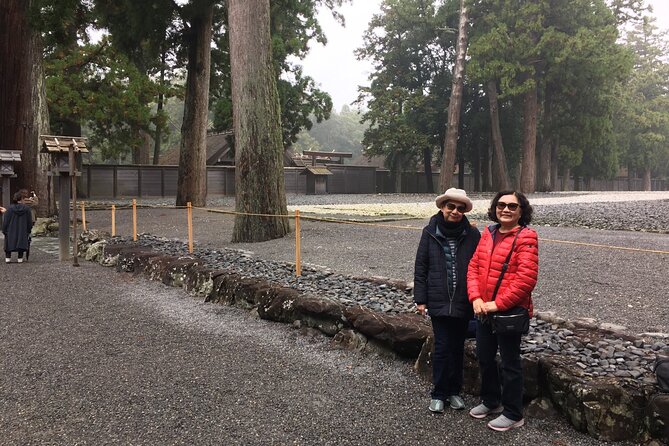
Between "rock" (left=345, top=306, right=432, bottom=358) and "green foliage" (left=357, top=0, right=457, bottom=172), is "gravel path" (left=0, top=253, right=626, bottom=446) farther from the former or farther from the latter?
"green foliage" (left=357, top=0, right=457, bottom=172)

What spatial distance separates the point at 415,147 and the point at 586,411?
1250 inches

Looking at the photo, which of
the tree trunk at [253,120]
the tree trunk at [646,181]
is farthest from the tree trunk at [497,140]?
the tree trunk at [646,181]

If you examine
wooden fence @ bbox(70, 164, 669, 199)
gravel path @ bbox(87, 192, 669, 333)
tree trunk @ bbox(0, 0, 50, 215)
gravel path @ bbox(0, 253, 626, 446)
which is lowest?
gravel path @ bbox(0, 253, 626, 446)

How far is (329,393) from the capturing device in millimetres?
3607

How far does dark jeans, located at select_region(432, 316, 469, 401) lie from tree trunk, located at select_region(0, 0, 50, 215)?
14.3m

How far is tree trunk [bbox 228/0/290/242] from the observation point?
32.0ft

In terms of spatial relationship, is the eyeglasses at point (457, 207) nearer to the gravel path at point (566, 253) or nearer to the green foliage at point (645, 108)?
the gravel path at point (566, 253)

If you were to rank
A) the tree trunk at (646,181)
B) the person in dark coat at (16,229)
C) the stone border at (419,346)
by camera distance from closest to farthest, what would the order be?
the stone border at (419,346), the person in dark coat at (16,229), the tree trunk at (646,181)

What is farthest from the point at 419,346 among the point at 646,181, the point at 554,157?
the point at 646,181

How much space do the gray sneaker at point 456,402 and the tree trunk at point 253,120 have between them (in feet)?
22.6

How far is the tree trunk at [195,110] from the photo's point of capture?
16438 mm

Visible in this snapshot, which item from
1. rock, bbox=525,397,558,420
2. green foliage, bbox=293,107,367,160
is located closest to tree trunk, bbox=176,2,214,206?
rock, bbox=525,397,558,420

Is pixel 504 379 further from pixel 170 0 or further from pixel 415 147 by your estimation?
pixel 415 147

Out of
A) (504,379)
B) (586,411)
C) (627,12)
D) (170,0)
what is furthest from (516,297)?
(627,12)
